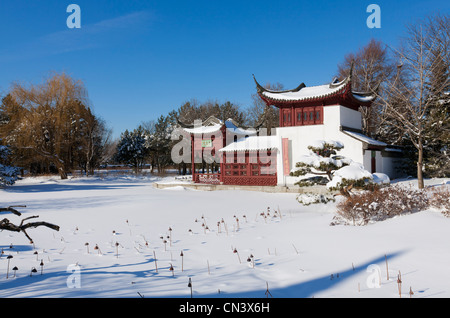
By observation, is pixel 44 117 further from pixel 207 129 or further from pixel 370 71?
pixel 370 71

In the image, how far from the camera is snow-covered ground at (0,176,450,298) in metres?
3.88

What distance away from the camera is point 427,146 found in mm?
20562

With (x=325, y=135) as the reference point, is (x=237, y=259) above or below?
below

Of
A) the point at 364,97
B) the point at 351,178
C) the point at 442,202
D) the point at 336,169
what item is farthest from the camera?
the point at 364,97

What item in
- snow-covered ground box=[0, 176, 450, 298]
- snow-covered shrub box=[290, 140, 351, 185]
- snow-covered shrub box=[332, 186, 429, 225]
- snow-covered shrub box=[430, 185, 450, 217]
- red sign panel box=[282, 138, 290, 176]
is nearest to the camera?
snow-covered ground box=[0, 176, 450, 298]

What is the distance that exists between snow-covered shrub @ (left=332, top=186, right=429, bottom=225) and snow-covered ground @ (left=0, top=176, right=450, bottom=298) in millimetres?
405

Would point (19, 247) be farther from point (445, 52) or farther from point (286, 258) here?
point (445, 52)

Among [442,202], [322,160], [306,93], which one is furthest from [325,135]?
[442,202]

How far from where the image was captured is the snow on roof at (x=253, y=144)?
20308 mm

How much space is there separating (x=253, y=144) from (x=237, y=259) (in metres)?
16.2

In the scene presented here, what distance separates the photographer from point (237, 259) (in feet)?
17.6

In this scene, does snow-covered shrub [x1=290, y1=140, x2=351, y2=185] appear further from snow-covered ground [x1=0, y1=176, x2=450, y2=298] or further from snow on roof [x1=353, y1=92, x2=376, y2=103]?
snow on roof [x1=353, y1=92, x2=376, y2=103]

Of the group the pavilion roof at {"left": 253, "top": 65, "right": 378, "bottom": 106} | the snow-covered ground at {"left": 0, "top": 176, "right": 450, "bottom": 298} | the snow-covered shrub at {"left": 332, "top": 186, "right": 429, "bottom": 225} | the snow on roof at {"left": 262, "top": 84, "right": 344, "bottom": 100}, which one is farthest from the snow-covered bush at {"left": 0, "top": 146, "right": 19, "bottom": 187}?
the snow-covered shrub at {"left": 332, "top": 186, "right": 429, "bottom": 225}

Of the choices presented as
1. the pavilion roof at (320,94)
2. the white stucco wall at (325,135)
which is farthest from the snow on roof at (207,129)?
the white stucco wall at (325,135)
